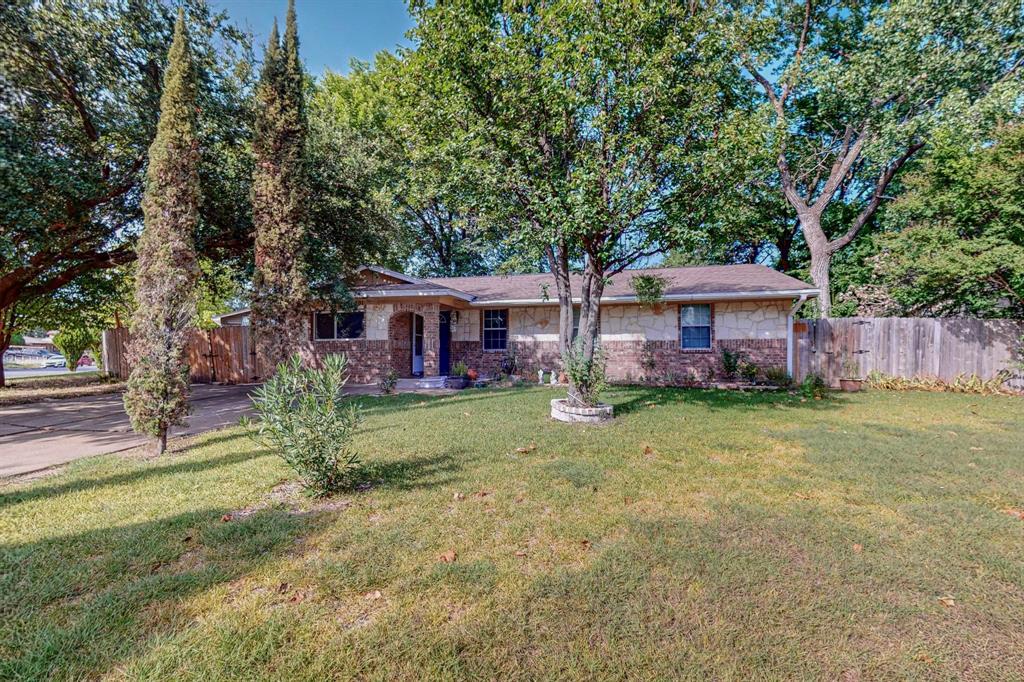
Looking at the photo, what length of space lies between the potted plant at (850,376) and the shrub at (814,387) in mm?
423

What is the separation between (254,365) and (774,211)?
2143 centimetres

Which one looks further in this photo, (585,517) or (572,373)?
(572,373)

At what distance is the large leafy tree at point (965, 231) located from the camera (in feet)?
32.8

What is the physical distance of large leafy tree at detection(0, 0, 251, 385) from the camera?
7.77 meters

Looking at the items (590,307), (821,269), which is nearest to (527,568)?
(590,307)

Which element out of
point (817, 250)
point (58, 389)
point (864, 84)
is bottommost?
point (58, 389)

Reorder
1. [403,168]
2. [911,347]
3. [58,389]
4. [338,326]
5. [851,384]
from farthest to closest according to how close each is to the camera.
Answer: [338,326], [58,389], [851,384], [911,347], [403,168]

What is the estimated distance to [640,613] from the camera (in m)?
2.45

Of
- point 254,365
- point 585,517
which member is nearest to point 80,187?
point 254,365

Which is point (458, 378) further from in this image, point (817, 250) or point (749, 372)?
point (817, 250)

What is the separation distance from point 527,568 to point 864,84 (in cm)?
1823

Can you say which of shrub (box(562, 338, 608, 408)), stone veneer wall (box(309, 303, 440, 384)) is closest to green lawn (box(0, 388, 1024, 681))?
shrub (box(562, 338, 608, 408))

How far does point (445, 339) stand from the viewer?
1439 centimetres

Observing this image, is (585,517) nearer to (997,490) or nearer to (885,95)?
(997,490)
